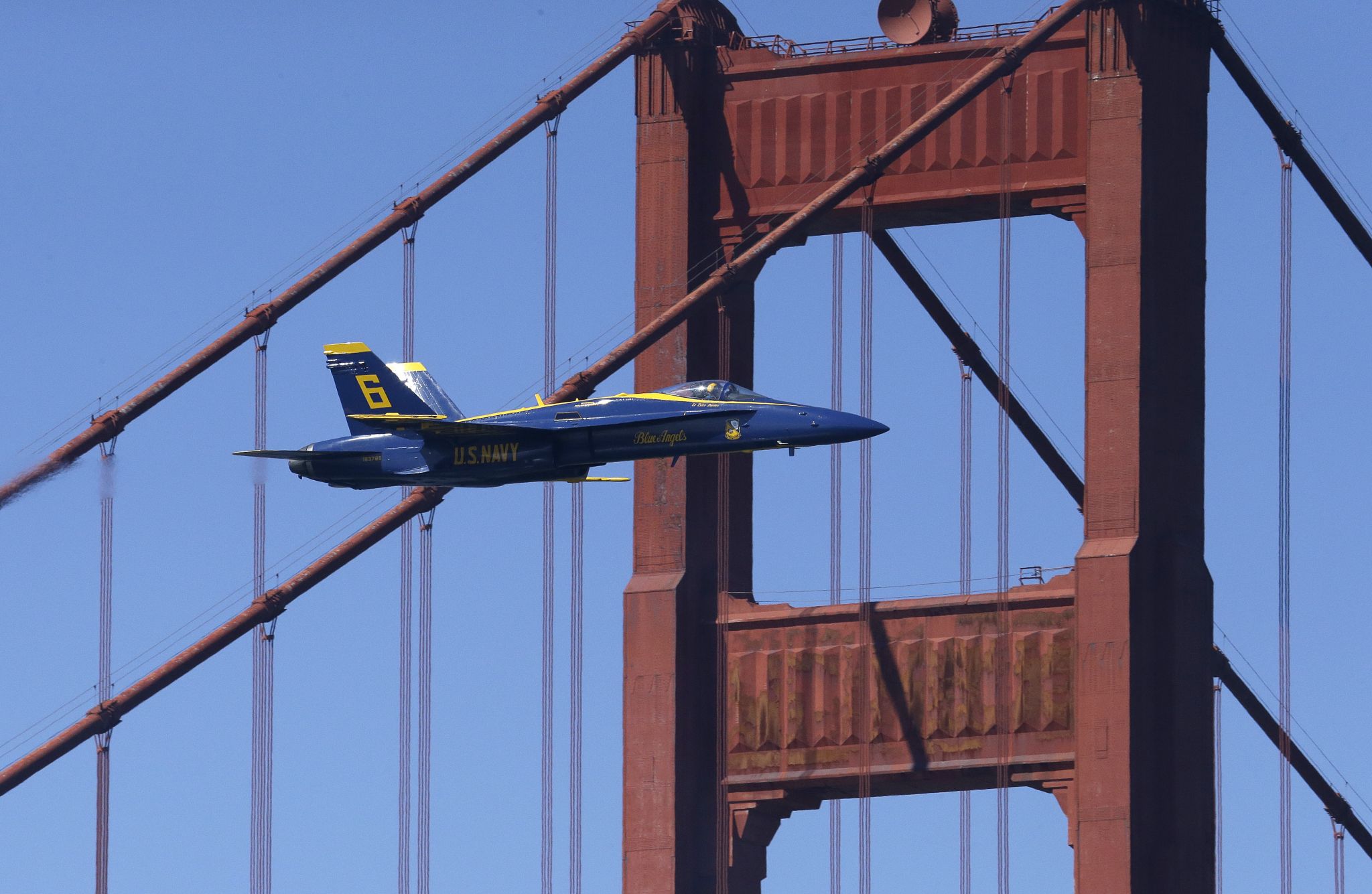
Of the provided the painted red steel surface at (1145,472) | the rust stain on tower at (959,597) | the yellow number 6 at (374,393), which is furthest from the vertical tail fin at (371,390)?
the painted red steel surface at (1145,472)

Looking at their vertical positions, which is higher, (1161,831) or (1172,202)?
(1172,202)

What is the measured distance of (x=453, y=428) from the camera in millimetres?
95812

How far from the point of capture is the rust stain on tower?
97.4 meters

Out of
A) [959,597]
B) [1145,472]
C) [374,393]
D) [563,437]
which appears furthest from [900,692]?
[374,393]

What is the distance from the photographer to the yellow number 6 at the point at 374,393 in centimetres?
10069

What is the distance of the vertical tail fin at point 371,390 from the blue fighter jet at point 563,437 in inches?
35.1

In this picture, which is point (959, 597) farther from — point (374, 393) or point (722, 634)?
point (374, 393)

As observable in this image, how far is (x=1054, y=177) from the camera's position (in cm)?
10231

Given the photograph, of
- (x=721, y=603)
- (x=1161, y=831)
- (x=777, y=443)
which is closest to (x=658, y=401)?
(x=777, y=443)

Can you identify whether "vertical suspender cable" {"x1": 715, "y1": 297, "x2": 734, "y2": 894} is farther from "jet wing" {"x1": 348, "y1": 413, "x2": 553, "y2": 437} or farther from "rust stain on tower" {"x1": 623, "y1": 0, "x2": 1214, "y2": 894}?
"jet wing" {"x1": 348, "y1": 413, "x2": 553, "y2": 437}

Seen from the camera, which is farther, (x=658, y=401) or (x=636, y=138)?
(x=636, y=138)

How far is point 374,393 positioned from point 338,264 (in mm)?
7312

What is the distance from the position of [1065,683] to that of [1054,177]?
13296mm

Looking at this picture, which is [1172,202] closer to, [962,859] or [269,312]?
[962,859]
